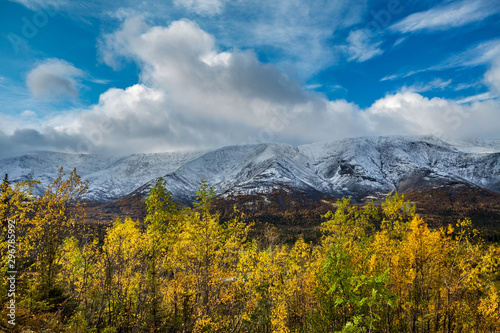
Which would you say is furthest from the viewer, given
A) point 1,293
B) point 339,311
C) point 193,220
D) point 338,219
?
point 338,219

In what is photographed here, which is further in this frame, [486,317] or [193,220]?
[486,317]

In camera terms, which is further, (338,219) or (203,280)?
(338,219)

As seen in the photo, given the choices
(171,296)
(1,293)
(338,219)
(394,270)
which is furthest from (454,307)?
(1,293)

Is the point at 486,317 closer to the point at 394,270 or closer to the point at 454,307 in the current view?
the point at 454,307

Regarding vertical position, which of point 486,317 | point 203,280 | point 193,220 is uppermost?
point 193,220

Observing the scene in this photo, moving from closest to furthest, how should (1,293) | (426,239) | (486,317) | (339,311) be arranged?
(339,311), (1,293), (426,239), (486,317)

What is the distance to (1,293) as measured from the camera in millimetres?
12414

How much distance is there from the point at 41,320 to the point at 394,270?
19.2 meters

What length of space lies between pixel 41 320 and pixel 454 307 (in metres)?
22.5

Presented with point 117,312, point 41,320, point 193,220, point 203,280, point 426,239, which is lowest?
point 117,312

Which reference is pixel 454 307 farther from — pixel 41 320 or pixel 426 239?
pixel 41 320

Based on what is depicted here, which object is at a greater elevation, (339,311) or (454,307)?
(339,311)

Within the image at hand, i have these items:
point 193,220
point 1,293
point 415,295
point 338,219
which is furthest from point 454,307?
point 1,293

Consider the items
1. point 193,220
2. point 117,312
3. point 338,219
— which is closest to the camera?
point 193,220
